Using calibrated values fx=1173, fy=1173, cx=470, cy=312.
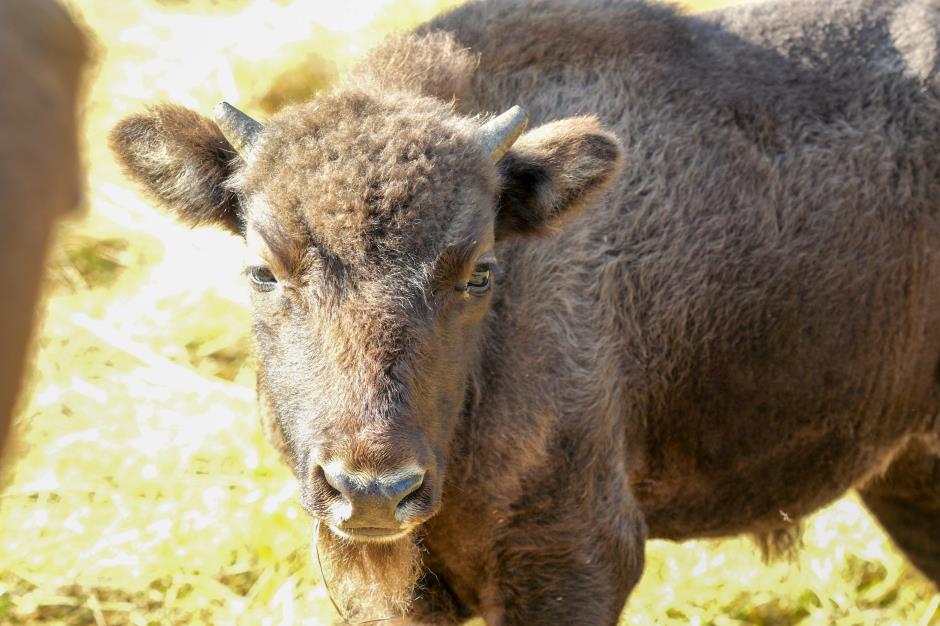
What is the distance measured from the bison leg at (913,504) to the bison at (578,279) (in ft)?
0.16

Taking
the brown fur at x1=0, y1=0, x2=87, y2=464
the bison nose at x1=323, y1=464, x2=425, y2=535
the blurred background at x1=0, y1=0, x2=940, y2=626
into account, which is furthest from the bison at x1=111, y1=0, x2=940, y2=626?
the brown fur at x1=0, y1=0, x2=87, y2=464

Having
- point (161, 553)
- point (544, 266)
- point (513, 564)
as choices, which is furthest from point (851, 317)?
point (161, 553)

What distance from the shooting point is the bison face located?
4.08 metres


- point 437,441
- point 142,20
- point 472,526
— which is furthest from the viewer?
point 142,20

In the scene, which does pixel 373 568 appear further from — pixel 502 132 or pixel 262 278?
pixel 502 132

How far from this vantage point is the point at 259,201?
4500mm

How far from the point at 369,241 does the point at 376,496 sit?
3.00 ft

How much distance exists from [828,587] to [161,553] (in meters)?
4.19

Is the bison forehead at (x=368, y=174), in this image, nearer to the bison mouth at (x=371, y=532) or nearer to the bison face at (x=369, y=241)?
the bison face at (x=369, y=241)

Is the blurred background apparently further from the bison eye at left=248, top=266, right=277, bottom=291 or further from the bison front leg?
the bison eye at left=248, top=266, right=277, bottom=291

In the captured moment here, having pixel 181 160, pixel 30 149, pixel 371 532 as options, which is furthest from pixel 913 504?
pixel 30 149

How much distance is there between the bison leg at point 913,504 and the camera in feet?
21.1

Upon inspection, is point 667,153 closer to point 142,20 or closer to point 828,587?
point 828,587

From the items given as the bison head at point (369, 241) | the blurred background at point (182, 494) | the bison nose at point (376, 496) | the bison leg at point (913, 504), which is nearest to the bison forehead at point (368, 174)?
the bison head at point (369, 241)
